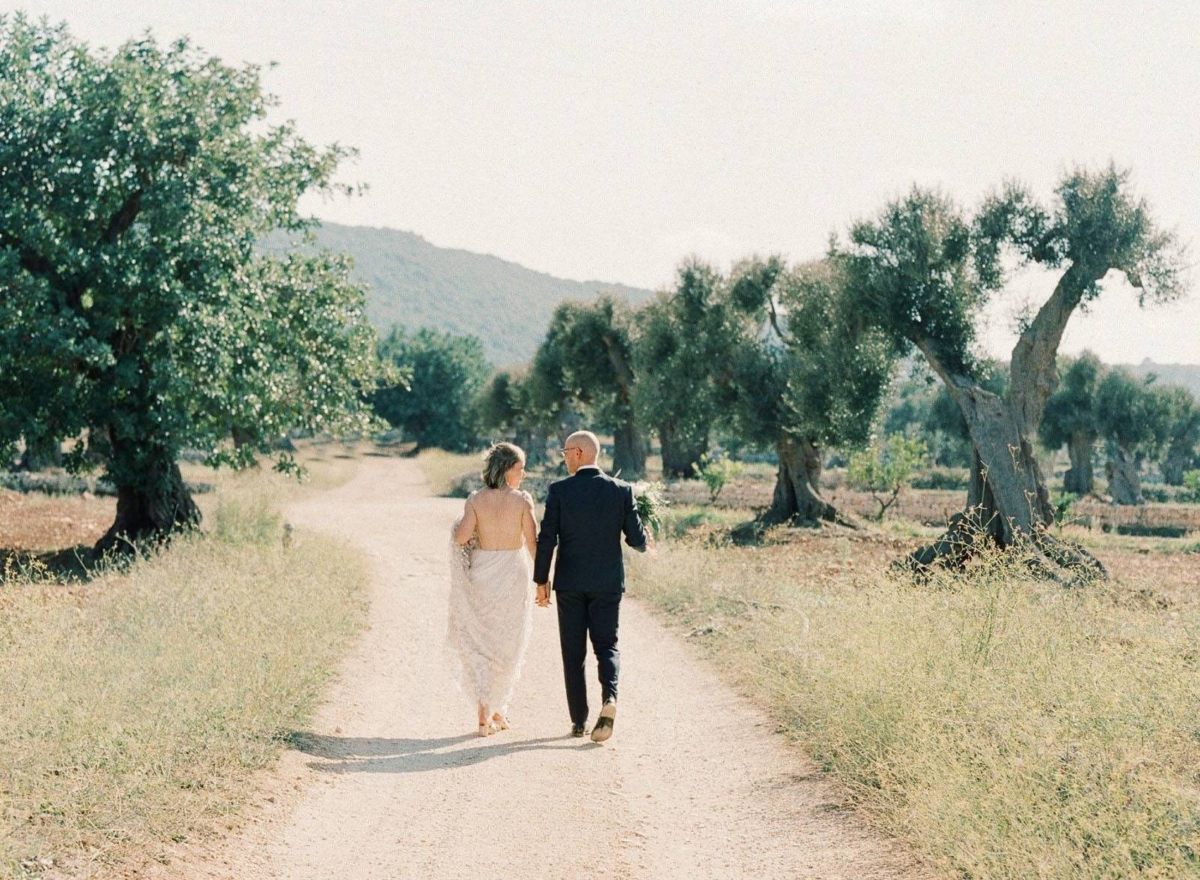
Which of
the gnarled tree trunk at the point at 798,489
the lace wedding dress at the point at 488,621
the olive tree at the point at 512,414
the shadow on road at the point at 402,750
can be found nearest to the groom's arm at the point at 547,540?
the lace wedding dress at the point at 488,621

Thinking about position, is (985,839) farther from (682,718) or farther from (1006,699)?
Answer: (682,718)

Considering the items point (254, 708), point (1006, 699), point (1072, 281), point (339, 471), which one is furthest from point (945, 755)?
point (339, 471)

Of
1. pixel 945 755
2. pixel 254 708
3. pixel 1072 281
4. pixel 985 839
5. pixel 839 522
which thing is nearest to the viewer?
pixel 985 839

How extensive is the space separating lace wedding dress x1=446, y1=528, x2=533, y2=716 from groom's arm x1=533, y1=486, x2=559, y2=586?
300mm

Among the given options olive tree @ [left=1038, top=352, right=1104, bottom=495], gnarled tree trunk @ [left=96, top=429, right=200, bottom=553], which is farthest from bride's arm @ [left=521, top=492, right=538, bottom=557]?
olive tree @ [left=1038, top=352, right=1104, bottom=495]

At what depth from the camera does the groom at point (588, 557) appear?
27.6ft

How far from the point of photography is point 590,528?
8.41 meters

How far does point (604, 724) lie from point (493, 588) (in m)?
1.41

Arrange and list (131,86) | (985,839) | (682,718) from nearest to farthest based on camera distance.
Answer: (985,839) < (682,718) < (131,86)

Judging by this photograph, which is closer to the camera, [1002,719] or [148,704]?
[1002,719]

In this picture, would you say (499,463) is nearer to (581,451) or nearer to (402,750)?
(581,451)

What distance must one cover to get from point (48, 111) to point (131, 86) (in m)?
1.41

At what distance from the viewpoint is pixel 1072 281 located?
65.6 feet

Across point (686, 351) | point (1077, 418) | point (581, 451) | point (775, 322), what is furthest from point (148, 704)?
point (1077, 418)
